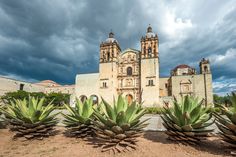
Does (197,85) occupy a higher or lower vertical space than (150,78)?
lower

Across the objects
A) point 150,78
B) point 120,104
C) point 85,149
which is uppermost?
point 150,78

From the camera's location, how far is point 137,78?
35500 mm

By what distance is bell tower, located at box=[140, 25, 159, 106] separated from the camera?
106 feet

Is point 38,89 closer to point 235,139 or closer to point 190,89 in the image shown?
point 190,89

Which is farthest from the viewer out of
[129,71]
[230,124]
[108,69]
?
[129,71]

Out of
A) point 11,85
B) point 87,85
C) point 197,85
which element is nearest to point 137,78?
point 87,85

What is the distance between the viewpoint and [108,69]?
3588cm

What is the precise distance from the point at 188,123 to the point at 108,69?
33264 millimetres

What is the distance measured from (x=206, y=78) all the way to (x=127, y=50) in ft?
56.6

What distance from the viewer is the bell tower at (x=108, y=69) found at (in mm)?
34906

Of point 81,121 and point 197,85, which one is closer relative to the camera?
point 81,121

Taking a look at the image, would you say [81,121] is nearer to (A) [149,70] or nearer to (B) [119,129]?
(B) [119,129]

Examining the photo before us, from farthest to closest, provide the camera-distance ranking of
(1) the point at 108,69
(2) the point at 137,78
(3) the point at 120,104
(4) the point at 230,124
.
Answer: (1) the point at 108,69 → (2) the point at 137,78 → (3) the point at 120,104 → (4) the point at 230,124

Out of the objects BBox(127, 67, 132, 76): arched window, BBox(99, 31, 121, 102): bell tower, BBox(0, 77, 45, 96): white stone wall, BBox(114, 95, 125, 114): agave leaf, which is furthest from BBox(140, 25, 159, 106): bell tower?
BBox(0, 77, 45, 96): white stone wall
